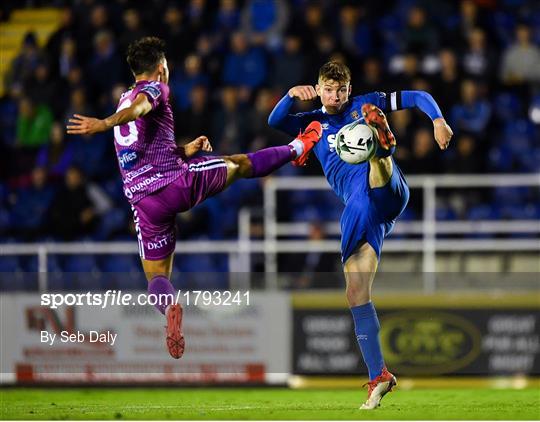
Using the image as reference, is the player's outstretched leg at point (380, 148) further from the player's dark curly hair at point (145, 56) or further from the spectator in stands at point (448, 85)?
the spectator in stands at point (448, 85)

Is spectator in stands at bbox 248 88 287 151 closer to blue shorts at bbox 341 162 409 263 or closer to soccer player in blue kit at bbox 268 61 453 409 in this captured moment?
soccer player in blue kit at bbox 268 61 453 409

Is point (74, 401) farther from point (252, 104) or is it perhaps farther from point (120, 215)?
point (252, 104)

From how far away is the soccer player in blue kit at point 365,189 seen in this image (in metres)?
10.0

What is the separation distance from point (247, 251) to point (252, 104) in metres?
2.74

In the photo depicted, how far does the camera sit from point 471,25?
17.4 metres

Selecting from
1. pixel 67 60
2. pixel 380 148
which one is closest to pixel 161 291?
pixel 380 148

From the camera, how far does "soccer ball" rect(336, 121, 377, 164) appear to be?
32.8ft

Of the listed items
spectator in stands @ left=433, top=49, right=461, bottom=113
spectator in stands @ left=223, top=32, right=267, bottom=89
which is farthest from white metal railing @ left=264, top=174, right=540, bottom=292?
spectator in stands @ left=223, top=32, right=267, bottom=89

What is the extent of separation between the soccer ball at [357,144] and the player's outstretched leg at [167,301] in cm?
170

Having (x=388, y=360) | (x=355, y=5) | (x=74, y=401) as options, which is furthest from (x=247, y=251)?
(x=355, y=5)

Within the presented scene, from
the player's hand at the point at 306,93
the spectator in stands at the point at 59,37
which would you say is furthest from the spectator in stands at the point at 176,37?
the player's hand at the point at 306,93

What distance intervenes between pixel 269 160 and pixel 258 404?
2560 millimetres

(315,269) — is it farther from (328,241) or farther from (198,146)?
(198,146)

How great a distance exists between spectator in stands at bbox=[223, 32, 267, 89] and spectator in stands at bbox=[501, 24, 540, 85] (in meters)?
3.18
